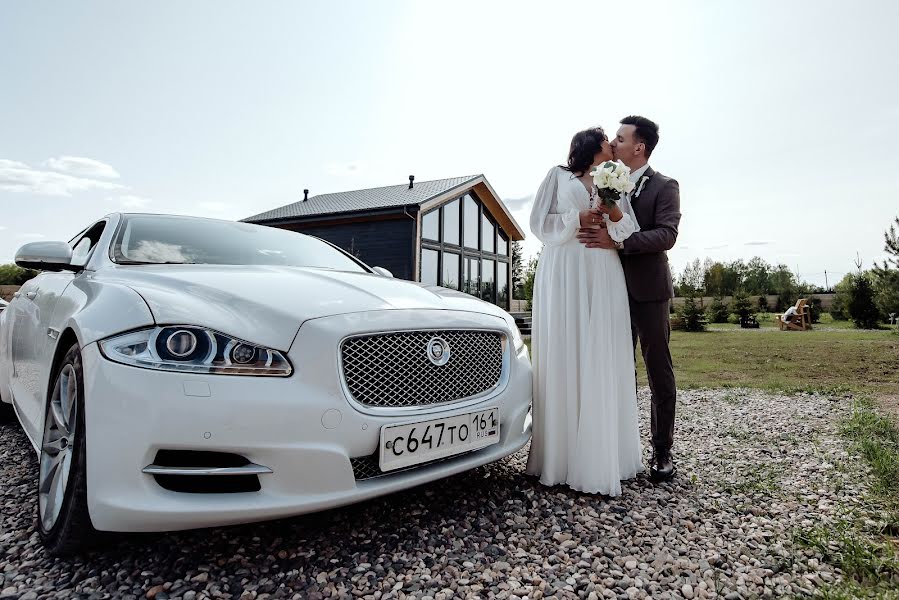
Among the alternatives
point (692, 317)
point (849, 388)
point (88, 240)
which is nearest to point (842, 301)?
point (692, 317)

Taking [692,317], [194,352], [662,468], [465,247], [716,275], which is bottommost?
[662,468]

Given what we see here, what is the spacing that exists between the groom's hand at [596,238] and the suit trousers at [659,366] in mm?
404

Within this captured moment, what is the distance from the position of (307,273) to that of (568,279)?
1.29 meters

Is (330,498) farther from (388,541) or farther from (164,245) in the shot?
(164,245)

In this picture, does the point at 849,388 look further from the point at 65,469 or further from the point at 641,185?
the point at 65,469

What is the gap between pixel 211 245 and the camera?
8.52ft

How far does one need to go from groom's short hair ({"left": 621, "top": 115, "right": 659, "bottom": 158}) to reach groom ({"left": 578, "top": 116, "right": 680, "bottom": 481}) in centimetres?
1

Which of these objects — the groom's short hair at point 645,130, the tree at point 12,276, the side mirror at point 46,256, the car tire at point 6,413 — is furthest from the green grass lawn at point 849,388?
the tree at point 12,276

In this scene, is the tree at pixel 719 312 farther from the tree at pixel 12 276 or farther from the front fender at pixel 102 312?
the tree at pixel 12 276

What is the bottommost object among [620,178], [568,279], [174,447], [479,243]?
[174,447]

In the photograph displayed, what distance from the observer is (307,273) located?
2256 mm

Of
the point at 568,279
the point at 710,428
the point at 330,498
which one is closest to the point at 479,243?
the point at 710,428

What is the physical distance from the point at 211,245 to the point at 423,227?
1125 cm

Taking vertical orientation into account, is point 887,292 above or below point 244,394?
above
